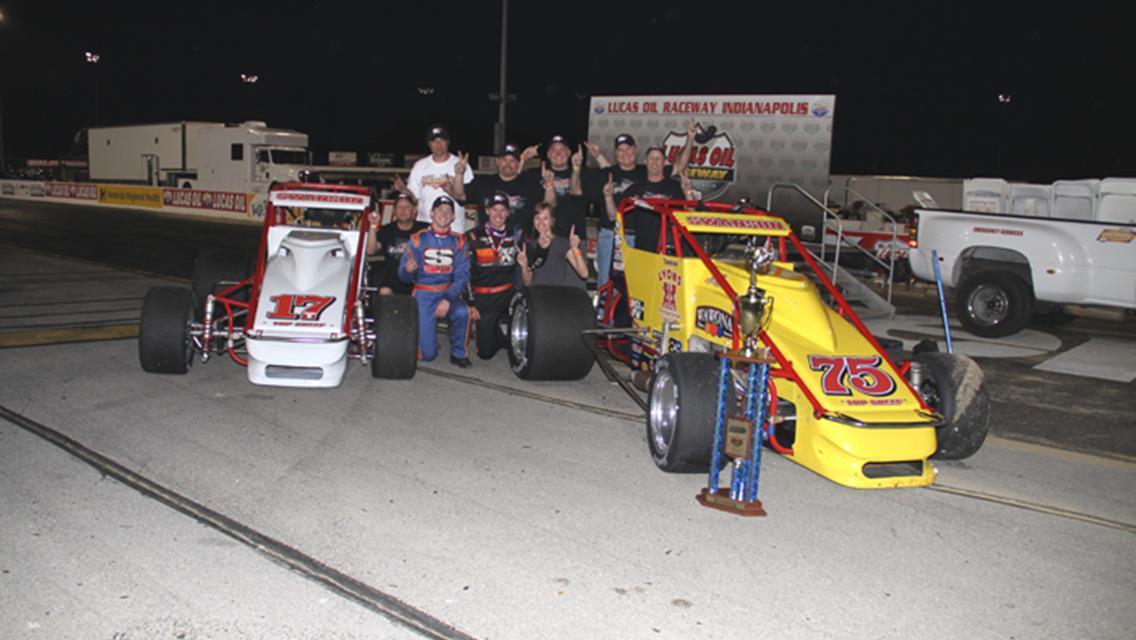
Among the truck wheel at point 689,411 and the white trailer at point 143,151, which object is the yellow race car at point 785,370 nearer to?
the truck wheel at point 689,411

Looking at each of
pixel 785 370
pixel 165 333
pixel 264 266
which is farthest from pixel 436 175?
pixel 785 370

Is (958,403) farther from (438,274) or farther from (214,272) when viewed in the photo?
(214,272)

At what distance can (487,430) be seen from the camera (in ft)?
22.6

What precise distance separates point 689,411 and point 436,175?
5399 millimetres

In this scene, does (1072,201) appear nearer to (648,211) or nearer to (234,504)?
(648,211)

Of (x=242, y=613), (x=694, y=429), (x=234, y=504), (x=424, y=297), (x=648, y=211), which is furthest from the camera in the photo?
(x=424, y=297)

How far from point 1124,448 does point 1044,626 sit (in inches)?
144

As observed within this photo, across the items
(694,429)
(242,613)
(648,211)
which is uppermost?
(648,211)

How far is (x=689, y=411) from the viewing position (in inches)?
222

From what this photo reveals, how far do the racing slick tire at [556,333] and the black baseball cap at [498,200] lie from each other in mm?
1081

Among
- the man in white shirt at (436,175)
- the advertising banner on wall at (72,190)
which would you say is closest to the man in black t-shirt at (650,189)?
the man in white shirt at (436,175)

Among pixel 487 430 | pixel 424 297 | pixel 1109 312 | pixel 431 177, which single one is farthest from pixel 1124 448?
pixel 1109 312

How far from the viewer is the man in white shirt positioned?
1001 centimetres

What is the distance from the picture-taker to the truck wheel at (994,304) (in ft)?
38.7
